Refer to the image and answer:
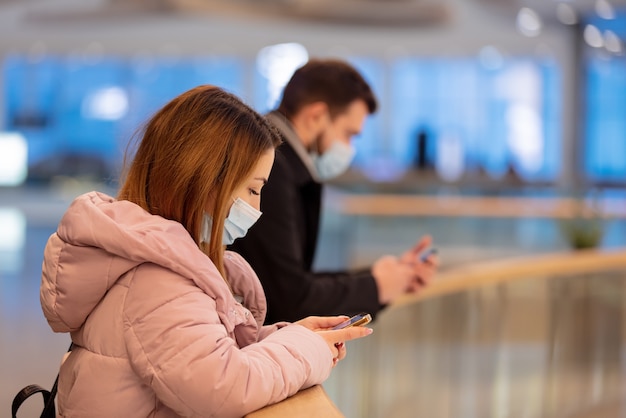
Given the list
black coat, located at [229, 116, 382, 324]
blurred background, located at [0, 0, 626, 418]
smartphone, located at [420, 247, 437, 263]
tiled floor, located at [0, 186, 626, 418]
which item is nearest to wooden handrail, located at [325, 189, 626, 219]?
blurred background, located at [0, 0, 626, 418]

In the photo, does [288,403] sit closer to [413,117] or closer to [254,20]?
[254,20]

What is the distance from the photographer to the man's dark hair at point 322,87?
2.98 m

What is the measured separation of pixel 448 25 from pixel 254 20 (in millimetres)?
4073

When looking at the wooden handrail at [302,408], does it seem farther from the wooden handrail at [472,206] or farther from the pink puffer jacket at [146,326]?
the wooden handrail at [472,206]

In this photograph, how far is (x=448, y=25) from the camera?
19.8m

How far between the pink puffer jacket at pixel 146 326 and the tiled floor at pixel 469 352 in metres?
1.25

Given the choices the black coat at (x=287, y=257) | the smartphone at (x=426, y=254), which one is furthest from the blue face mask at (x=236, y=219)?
the smartphone at (x=426, y=254)

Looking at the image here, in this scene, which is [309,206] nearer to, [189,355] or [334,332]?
[334,332]

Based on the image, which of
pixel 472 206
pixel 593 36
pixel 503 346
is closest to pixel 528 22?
pixel 593 36

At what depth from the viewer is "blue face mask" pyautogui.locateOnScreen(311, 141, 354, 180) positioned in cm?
308

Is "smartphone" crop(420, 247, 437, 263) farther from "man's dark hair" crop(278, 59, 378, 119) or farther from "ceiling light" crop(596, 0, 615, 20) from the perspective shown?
"ceiling light" crop(596, 0, 615, 20)

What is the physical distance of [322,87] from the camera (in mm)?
2990

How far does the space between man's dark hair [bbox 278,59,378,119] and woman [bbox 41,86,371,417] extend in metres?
1.21

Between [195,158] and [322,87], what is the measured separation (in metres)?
1.40
